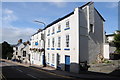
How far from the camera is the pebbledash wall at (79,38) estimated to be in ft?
65.7

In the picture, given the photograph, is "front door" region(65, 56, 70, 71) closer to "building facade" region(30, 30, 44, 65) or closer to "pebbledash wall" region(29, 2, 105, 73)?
"pebbledash wall" region(29, 2, 105, 73)

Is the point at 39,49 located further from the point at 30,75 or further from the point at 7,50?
the point at 7,50

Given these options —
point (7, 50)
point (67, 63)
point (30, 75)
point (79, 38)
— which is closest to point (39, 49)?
point (67, 63)

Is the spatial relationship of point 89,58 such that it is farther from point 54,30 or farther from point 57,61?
point 54,30

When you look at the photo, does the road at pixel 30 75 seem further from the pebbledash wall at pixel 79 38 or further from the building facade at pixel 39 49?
the building facade at pixel 39 49

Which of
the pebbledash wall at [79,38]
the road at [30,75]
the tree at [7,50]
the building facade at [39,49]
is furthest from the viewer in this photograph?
the tree at [7,50]

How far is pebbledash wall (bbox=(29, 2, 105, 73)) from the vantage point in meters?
20.0

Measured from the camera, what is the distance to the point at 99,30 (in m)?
23.0

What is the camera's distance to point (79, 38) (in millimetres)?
19875

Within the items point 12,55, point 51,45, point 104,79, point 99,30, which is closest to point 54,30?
point 51,45

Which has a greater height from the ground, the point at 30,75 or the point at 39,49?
the point at 39,49

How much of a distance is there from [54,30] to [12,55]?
67.2 m

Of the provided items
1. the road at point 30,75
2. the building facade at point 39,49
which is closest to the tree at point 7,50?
the building facade at point 39,49

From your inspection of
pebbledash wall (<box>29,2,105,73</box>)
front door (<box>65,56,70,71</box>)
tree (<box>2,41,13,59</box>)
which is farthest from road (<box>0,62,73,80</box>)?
tree (<box>2,41,13,59</box>)
